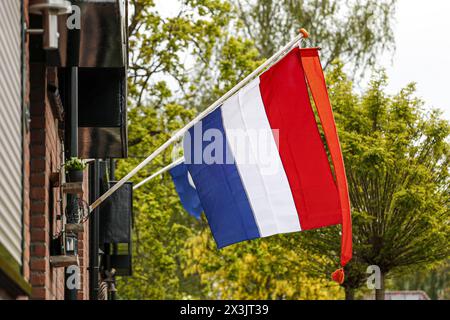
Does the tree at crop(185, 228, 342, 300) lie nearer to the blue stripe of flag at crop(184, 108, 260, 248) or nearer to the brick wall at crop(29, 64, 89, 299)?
the blue stripe of flag at crop(184, 108, 260, 248)

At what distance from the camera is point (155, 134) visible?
1173 inches

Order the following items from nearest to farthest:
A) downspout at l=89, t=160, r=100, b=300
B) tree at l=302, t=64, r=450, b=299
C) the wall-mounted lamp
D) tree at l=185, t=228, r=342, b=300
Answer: the wall-mounted lamp, downspout at l=89, t=160, r=100, b=300, tree at l=302, t=64, r=450, b=299, tree at l=185, t=228, r=342, b=300

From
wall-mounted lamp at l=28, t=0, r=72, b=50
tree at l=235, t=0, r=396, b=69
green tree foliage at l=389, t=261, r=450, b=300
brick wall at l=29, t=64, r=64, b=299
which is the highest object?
tree at l=235, t=0, r=396, b=69

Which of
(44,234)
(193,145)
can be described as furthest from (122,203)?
(44,234)

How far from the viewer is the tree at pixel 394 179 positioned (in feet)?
84.2

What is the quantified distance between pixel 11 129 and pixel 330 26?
35.4 meters

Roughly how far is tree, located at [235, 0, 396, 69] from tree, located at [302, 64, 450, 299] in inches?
594

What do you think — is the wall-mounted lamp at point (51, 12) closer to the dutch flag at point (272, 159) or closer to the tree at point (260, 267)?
the dutch flag at point (272, 159)

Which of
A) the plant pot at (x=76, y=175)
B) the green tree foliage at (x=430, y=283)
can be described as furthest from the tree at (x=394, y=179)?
the green tree foliage at (x=430, y=283)

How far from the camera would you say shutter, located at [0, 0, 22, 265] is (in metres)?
7.21

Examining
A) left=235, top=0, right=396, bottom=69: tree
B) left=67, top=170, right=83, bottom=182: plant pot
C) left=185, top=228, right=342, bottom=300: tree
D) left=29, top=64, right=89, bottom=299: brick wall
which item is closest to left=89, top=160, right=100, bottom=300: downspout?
left=67, top=170, right=83, bottom=182: plant pot

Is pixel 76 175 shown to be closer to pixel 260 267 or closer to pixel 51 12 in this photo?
pixel 51 12

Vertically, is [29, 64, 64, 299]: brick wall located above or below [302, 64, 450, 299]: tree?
below

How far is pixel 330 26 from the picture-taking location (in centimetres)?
4250
